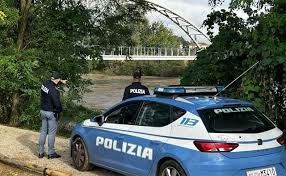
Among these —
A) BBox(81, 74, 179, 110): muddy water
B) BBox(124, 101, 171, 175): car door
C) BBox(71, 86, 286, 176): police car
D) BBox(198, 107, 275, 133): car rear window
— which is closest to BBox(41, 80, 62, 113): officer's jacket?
BBox(71, 86, 286, 176): police car

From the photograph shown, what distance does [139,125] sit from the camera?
735 centimetres

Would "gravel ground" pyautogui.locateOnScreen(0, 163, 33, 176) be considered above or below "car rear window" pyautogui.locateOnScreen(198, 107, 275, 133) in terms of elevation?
below

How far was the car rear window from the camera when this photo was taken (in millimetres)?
6402

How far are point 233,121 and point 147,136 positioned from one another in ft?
4.03

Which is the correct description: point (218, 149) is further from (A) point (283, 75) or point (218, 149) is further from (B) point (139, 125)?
(A) point (283, 75)

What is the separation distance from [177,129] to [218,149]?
2.24 feet

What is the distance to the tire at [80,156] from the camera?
8570 millimetres

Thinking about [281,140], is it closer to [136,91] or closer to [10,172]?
[136,91]

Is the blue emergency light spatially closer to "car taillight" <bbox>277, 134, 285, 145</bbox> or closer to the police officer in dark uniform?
"car taillight" <bbox>277, 134, 285, 145</bbox>

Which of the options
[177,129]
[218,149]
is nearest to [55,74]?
[177,129]

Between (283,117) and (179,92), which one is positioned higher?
(179,92)

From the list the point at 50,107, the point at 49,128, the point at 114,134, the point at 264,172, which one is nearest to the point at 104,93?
the point at 49,128

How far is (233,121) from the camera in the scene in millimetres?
6512

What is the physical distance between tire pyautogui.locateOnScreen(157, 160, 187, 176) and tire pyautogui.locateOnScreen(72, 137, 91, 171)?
6.88 ft
